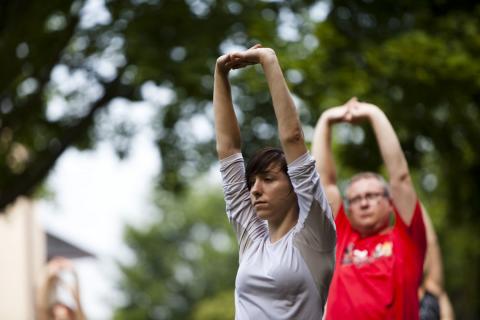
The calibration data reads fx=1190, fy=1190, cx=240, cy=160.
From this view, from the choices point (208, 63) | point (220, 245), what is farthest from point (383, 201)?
point (220, 245)

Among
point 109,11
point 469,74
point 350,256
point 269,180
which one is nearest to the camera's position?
point 269,180

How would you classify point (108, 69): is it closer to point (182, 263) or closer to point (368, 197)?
point (368, 197)

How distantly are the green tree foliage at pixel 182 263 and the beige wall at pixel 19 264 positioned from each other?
26.4m

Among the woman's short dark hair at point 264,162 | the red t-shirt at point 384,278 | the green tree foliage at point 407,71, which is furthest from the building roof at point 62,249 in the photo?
the woman's short dark hair at point 264,162

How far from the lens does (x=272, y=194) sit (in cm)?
472

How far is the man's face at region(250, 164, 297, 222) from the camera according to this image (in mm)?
4723

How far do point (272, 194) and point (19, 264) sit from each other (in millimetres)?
33298

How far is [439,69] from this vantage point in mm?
13117

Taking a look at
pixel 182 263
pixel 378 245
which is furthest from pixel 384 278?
pixel 182 263

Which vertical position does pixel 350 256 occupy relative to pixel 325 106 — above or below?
below

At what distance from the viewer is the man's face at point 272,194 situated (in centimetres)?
472

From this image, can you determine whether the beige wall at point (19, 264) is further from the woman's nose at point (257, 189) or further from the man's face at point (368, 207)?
the woman's nose at point (257, 189)

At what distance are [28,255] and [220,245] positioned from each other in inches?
1686

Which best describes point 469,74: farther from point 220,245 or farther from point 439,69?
point 220,245
